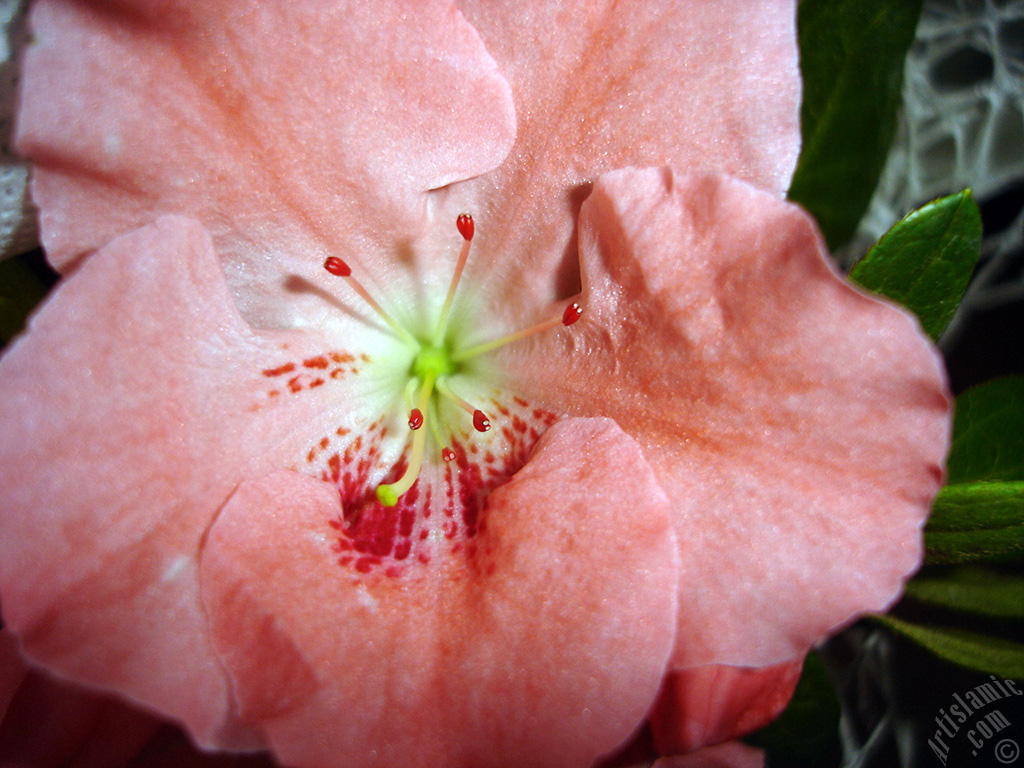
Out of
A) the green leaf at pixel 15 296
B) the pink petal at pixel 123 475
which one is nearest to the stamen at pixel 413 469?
the pink petal at pixel 123 475

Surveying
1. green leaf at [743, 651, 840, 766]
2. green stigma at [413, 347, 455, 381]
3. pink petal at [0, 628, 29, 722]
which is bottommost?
green leaf at [743, 651, 840, 766]

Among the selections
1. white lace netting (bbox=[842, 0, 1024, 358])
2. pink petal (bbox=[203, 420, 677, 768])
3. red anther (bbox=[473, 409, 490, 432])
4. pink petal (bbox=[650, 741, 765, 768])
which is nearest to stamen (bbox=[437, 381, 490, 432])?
red anther (bbox=[473, 409, 490, 432])

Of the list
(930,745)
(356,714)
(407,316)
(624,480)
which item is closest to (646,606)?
(624,480)

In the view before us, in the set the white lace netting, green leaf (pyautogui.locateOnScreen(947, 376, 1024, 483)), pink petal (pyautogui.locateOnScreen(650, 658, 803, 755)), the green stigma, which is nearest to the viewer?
pink petal (pyautogui.locateOnScreen(650, 658, 803, 755))

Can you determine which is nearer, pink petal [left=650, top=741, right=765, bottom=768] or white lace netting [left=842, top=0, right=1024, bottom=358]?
pink petal [left=650, top=741, right=765, bottom=768]

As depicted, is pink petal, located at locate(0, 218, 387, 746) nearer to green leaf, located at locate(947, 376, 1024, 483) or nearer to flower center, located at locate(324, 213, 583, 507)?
flower center, located at locate(324, 213, 583, 507)

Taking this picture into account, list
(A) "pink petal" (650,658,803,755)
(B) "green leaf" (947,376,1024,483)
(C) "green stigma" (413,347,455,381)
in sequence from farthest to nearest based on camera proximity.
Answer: (B) "green leaf" (947,376,1024,483) < (C) "green stigma" (413,347,455,381) < (A) "pink petal" (650,658,803,755)

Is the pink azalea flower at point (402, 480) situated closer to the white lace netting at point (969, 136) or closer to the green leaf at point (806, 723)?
the green leaf at point (806, 723)

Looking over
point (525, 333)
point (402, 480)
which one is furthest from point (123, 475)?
point (525, 333)
